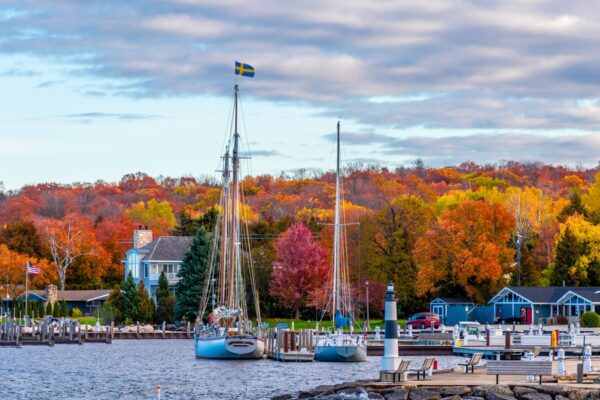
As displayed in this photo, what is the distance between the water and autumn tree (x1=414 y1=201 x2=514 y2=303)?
28195 millimetres

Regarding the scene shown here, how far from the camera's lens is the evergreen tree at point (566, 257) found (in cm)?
10700

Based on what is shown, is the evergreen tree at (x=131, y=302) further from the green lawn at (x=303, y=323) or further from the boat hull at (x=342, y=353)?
the boat hull at (x=342, y=353)

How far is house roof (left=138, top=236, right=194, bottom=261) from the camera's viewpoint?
128 m

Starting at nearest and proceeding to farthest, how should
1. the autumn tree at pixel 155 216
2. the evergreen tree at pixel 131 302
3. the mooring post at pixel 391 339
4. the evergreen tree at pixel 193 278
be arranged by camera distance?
1. the mooring post at pixel 391 339
2. the evergreen tree at pixel 193 278
3. the evergreen tree at pixel 131 302
4. the autumn tree at pixel 155 216

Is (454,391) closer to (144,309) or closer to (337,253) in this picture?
(337,253)

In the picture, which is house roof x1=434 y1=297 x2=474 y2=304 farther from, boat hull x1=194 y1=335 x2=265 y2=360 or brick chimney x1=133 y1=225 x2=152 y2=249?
brick chimney x1=133 y1=225 x2=152 y2=249

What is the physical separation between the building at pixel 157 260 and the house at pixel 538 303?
129 feet

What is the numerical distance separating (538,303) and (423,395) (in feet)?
225

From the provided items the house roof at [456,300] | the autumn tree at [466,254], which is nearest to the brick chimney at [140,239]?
the autumn tree at [466,254]

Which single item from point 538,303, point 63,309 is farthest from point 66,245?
point 538,303

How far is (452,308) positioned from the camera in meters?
104

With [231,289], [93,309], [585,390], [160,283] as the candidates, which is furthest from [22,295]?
[585,390]

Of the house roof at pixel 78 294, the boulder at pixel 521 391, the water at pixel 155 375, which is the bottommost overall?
the water at pixel 155 375

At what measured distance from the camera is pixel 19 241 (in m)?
135
